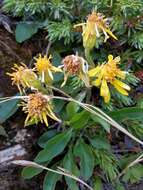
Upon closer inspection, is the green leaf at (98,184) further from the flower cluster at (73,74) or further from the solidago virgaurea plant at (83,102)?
the flower cluster at (73,74)

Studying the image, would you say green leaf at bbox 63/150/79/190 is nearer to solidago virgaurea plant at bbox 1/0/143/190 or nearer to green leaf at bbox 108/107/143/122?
solidago virgaurea plant at bbox 1/0/143/190

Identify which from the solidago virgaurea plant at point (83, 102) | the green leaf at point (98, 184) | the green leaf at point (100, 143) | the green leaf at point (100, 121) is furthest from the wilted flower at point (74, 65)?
the green leaf at point (98, 184)

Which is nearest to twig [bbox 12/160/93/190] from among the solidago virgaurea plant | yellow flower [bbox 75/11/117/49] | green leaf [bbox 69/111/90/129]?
the solidago virgaurea plant

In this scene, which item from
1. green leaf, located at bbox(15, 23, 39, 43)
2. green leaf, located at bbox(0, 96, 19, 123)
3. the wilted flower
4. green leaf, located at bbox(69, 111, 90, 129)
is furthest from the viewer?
green leaf, located at bbox(15, 23, 39, 43)

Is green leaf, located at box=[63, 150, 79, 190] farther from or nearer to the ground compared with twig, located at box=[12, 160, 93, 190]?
nearer to the ground

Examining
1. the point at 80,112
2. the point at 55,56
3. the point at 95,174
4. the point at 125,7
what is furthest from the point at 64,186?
the point at 125,7

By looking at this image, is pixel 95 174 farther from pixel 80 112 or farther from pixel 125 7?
pixel 125 7
